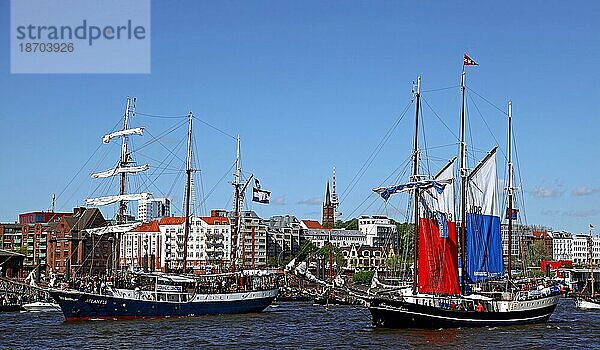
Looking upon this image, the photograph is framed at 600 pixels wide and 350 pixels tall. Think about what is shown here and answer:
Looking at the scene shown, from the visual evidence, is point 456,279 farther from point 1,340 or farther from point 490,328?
point 1,340

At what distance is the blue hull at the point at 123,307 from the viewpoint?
100m

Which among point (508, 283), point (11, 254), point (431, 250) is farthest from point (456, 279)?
point (11, 254)

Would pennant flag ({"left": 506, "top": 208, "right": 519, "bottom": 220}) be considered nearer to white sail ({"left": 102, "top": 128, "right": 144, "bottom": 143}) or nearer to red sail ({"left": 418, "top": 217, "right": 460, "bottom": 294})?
red sail ({"left": 418, "top": 217, "right": 460, "bottom": 294})

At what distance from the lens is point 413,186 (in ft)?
301

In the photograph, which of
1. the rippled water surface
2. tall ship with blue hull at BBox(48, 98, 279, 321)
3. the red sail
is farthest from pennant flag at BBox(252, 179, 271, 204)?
the red sail

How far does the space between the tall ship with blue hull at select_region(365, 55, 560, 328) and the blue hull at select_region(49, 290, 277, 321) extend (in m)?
23.9

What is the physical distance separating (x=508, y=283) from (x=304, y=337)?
2637 cm

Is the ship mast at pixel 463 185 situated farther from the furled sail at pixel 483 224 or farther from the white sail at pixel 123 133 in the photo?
the white sail at pixel 123 133

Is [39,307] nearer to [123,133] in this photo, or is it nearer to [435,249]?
[123,133]

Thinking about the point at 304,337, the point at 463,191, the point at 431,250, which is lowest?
the point at 304,337

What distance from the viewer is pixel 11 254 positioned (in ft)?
531

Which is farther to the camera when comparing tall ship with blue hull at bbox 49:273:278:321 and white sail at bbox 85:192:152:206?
white sail at bbox 85:192:152:206

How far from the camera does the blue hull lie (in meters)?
100

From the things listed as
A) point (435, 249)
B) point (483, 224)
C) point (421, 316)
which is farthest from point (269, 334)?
point (483, 224)
